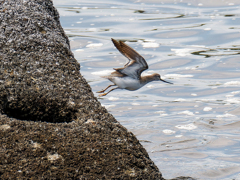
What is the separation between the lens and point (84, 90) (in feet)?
11.6

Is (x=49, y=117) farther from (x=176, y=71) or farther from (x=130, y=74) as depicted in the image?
(x=176, y=71)

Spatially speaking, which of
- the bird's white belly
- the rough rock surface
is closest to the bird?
the bird's white belly

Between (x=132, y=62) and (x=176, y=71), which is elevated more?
(x=132, y=62)

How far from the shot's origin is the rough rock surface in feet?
9.42

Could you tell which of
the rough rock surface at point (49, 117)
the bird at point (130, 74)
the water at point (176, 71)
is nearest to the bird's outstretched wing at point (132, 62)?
the bird at point (130, 74)

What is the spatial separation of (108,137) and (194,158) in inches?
112

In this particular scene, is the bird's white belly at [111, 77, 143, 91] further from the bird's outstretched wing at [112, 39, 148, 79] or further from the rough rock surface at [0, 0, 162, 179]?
the rough rock surface at [0, 0, 162, 179]

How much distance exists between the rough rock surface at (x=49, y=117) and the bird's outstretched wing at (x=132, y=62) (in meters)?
0.80

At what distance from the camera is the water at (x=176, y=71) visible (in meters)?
6.00

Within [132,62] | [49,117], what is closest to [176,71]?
[132,62]

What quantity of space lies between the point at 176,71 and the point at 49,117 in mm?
6919

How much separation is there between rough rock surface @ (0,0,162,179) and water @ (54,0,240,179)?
6.01ft

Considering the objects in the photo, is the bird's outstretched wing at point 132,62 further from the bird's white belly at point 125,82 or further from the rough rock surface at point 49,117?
the rough rock surface at point 49,117

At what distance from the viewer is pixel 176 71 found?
994 centimetres
